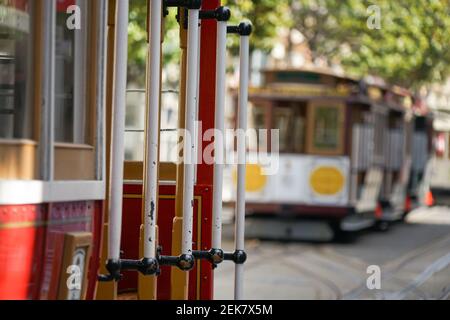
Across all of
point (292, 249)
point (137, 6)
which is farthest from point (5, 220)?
point (292, 249)

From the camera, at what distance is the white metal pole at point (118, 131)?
491cm

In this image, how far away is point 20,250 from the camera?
14.5ft

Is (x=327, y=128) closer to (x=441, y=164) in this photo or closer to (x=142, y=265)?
(x=441, y=164)

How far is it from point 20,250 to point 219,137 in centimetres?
204

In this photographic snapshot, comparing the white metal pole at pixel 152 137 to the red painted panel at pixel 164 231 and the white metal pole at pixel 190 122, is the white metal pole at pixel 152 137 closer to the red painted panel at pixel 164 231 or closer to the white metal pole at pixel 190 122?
the white metal pole at pixel 190 122

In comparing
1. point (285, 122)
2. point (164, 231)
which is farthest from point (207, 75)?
point (285, 122)

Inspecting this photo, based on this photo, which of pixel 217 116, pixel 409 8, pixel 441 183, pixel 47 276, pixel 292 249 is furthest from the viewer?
pixel 441 183

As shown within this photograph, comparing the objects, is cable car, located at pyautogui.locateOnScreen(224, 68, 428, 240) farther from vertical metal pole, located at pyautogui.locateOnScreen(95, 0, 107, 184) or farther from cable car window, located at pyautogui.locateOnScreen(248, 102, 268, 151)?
vertical metal pole, located at pyautogui.locateOnScreen(95, 0, 107, 184)

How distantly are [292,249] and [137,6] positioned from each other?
976 cm

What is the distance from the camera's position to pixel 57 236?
15.5 ft

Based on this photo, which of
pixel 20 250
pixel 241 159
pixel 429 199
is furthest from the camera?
pixel 429 199

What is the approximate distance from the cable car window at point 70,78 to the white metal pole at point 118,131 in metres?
0.18

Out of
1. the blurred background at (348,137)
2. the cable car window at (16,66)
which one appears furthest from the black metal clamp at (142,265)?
the blurred background at (348,137)
